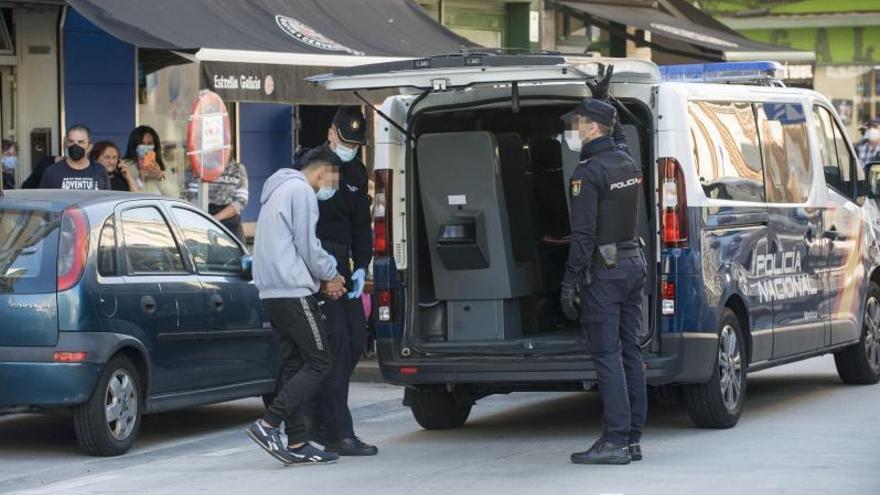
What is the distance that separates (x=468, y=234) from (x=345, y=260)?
0.97 metres

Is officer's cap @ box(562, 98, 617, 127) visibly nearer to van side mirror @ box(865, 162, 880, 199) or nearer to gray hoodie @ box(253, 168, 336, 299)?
gray hoodie @ box(253, 168, 336, 299)

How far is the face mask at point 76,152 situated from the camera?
14262mm

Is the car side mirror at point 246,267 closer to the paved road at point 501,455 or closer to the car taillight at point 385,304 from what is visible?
the paved road at point 501,455

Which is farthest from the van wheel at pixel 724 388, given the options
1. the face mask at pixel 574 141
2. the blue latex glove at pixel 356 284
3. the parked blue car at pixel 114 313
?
the parked blue car at pixel 114 313

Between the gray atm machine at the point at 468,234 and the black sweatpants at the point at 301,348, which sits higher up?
the gray atm machine at the point at 468,234

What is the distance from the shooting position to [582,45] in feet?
89.3

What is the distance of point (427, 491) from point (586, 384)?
1783 mm

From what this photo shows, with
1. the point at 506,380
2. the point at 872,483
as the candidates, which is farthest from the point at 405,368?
the point at 872,483

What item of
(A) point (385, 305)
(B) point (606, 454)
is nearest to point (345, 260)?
(A) point (385, 305)

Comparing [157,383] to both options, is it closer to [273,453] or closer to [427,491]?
[273,453]

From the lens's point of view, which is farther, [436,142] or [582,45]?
[582,45]

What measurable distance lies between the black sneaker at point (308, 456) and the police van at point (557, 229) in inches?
34.1

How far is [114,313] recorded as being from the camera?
1078 centimetres

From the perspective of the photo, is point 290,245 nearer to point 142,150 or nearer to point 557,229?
point 557,229
